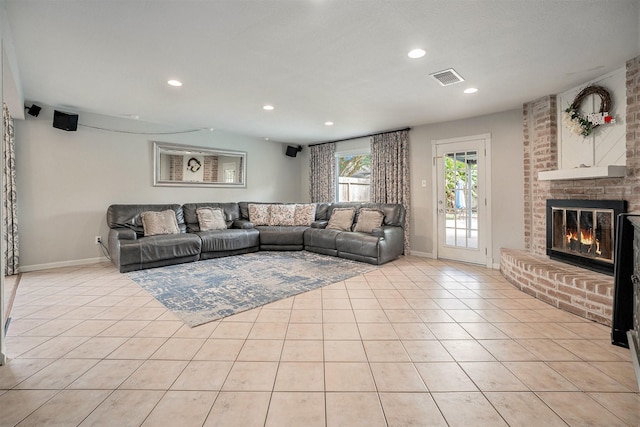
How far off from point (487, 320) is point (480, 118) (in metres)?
3.28

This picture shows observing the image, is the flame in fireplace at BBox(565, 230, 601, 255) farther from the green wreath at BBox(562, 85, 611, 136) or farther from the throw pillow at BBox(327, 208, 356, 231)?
the throw pillow at BBox(327, 208, 356, 231)

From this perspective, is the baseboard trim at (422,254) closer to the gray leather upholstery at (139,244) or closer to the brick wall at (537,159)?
the brick wall at (537,159)

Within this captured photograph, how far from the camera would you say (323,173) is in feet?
22.4

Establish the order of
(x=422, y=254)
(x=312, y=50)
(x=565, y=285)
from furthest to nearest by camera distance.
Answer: (x=422, y=254) < (x=565, y=285) < (x=312, y=50)

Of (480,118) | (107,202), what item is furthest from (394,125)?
(107,202)

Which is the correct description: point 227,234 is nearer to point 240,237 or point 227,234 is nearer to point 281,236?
point 240,237

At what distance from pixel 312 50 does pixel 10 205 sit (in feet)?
14.6

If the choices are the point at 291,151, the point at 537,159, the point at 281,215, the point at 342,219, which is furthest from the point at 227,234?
the point at 537,159

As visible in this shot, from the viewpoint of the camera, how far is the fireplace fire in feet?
9.25

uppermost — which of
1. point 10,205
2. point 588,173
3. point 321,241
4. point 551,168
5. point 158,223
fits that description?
point 551,168

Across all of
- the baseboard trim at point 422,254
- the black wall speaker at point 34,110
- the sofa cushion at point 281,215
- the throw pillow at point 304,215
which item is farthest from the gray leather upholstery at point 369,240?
the black wall speaker at point 34,110

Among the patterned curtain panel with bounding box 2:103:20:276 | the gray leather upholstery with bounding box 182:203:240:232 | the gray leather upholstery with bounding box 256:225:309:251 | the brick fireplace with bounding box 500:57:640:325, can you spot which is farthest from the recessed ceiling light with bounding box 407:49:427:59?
the patterned curtain panel with bounding box 2:103:20:276

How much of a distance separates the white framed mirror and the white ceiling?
1229 millimetres

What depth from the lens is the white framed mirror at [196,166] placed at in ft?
17.3
